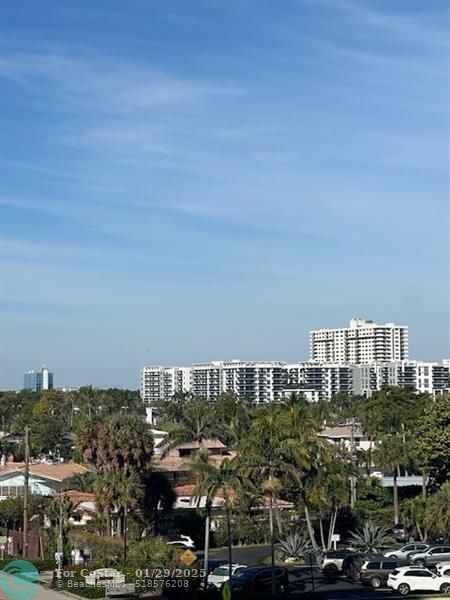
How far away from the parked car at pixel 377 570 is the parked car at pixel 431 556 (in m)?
3.11

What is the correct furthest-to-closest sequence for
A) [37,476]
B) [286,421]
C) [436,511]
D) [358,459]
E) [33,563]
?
[358,459] → [37,476] → [436,511] → [286,421] → [33,563]

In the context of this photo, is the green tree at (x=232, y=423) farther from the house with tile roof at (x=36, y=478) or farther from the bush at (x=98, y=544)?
the house with tile roof at (x=36, y=478)

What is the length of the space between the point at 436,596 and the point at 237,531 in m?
20.2

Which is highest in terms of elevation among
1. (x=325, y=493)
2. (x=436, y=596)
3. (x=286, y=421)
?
(x=286, y=421)

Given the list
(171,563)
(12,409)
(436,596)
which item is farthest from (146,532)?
(12,409)

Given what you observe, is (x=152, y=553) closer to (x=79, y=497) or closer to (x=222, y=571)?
(x=222, y=571)

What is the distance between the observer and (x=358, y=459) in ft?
280

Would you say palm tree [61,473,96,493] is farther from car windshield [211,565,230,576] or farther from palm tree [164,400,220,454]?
car windshield [211,565,230,576]

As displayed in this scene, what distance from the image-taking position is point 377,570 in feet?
137

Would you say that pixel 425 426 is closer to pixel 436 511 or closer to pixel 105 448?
pixel 436 511

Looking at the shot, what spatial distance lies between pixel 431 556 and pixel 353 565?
17.6 ft

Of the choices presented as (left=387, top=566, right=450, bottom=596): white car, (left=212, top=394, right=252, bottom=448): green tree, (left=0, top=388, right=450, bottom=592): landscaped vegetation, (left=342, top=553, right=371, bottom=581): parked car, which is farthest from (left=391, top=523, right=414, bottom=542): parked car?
(left=387, top=566, right=450, bottom=596): white car

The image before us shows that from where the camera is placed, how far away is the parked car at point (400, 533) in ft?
191

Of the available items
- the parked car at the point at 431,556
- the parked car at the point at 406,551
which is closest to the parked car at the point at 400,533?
the parked car at the point at 406,551
